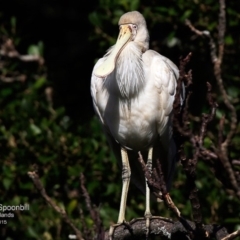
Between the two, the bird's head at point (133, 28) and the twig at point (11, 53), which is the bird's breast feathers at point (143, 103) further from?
the twig at point (11, 53)

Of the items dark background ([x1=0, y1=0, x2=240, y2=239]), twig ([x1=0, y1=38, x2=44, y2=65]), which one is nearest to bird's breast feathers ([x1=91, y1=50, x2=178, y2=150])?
dark background ([x1=0, y1=0, x2=240, y2=239])

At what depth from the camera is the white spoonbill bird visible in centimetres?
416

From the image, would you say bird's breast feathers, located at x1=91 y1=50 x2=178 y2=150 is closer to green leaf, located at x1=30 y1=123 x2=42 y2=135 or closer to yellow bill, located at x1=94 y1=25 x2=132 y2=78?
yellow bill, located at x1=94 y1=25 x2=132 y2=78

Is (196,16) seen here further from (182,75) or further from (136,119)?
(182,75)

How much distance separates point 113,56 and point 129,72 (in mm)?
185

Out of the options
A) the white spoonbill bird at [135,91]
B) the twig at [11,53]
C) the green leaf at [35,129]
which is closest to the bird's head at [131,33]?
the white spoonbill bird at [135,91]

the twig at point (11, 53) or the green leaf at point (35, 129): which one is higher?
the twig at point (11, 53)

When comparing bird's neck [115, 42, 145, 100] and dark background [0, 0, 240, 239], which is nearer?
bird's neck [115, 42, 145, 100]

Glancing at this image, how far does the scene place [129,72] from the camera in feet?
13.6

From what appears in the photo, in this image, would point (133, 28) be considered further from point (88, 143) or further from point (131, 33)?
point (88, 143)

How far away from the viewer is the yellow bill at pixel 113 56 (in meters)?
3.78

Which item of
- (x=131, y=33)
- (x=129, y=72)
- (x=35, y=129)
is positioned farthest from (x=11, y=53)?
(x=129, y=72)

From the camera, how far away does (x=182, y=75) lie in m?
2.51

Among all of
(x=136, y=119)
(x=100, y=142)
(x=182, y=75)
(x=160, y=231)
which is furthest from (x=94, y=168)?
(x=182, y=75)
